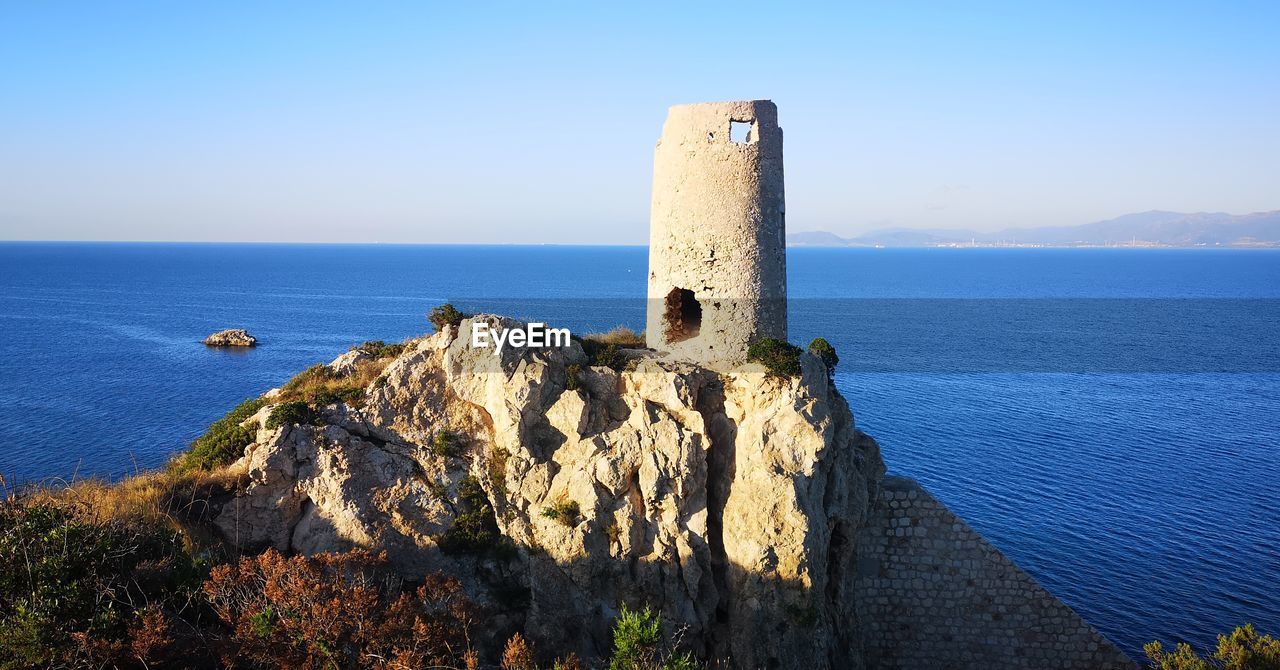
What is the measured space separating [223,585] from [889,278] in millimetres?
188590

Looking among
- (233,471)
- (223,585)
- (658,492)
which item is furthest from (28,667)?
(658,492)

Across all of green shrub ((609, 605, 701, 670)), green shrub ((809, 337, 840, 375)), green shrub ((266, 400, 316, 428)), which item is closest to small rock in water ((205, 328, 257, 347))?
green shrub ((266, 400, 316, 428))

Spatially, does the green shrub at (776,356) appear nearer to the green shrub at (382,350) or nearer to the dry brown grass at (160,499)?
the green shrub at (382,350)

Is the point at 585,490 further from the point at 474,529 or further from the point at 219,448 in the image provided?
the point at 219,448

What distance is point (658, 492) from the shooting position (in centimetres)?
1931

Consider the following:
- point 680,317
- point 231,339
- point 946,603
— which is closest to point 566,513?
point 680,317

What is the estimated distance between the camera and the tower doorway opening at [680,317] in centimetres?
2258

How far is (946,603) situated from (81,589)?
19.6m

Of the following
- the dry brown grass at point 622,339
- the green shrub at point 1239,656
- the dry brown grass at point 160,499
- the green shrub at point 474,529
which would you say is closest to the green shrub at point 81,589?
the dry brown grass at point 160,499

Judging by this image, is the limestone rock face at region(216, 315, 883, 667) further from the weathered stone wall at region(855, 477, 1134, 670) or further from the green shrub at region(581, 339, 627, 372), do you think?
the weathered stone wall at region(855, 477, 1134, 670)

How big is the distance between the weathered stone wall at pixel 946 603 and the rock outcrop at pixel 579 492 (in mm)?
2352

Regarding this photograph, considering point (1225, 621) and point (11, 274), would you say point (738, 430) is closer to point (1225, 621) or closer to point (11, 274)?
point (1225, 621)

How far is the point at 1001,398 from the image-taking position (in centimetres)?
5722

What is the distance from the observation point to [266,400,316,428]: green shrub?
19281mm
